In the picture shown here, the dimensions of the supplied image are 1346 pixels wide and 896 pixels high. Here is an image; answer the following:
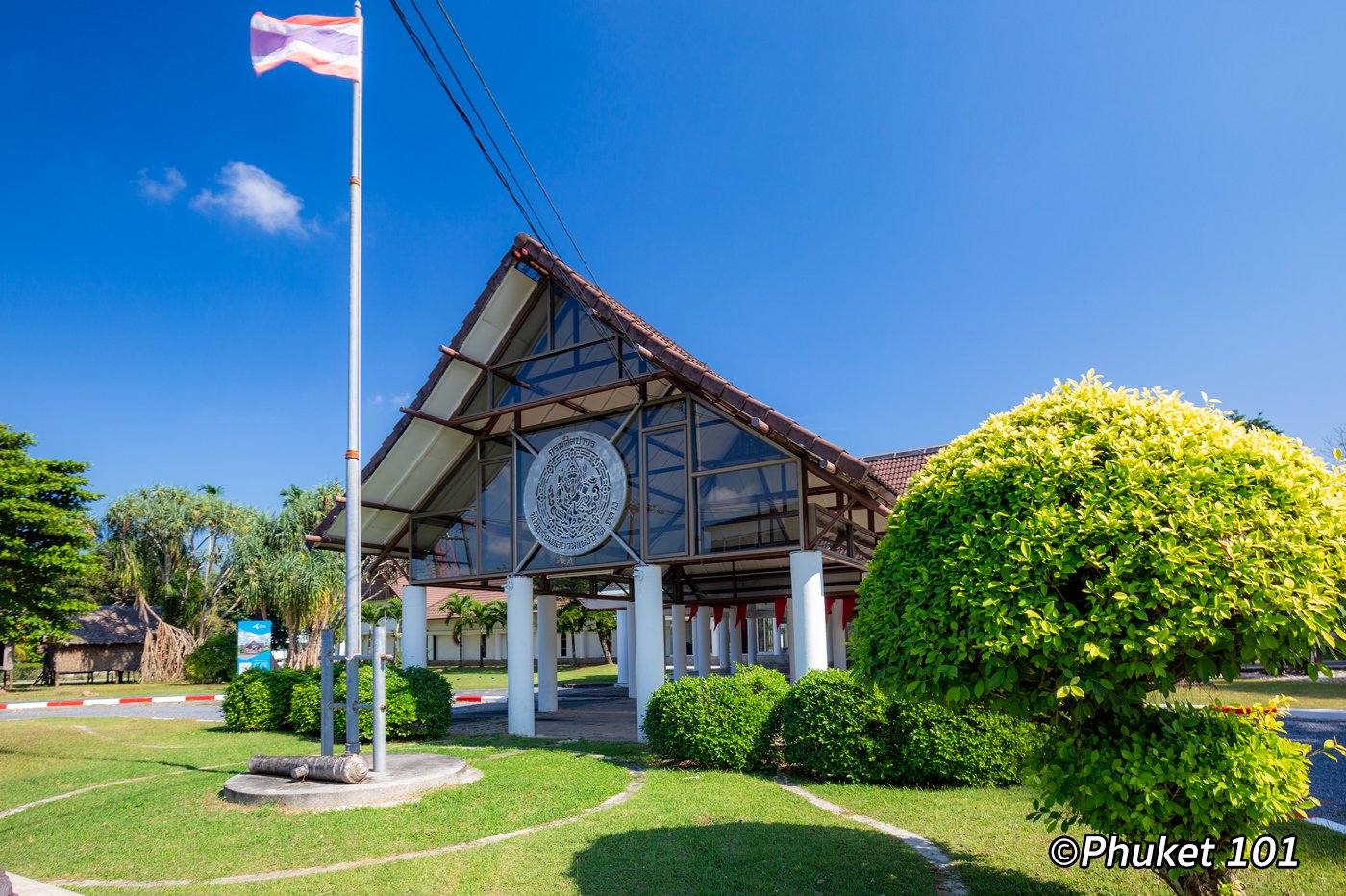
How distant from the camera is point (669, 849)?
7891 mm

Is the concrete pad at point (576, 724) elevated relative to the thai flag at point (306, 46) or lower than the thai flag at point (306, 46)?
lower

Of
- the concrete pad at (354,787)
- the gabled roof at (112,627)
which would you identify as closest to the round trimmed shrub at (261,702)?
Result: the concrete pad at (354,787)

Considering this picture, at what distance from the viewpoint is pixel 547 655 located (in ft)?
74.2

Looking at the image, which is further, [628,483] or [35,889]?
[628,483]

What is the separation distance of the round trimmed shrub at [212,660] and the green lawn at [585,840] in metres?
29.7

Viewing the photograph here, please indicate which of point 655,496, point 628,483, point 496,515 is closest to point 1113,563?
point 655,496

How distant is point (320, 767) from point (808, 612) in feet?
24.6

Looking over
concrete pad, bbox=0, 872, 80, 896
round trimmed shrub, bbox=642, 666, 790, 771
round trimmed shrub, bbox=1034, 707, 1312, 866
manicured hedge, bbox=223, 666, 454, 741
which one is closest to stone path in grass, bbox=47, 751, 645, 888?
concrete pad, bbox=0, 872, 80, 896

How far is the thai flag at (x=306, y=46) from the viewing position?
38.9 feet

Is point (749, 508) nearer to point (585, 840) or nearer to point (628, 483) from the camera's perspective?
point (628, 483)

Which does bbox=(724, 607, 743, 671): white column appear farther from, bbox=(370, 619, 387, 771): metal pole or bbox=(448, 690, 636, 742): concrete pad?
bbox=(370, 619, 387, 771): metal pole

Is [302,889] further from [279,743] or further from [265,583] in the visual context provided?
[265,583]

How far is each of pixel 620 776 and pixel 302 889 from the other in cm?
553

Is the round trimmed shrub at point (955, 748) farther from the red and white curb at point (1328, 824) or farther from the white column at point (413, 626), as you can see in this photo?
the white column at point (413, 626)
